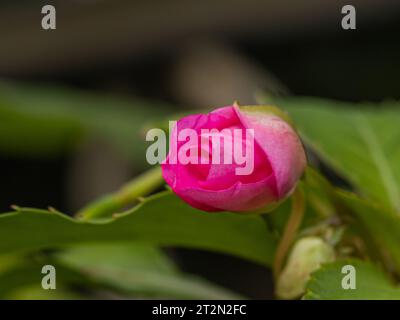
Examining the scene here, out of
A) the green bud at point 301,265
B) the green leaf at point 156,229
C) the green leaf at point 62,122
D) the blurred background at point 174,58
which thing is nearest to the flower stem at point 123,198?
the green leaf at point 156,229

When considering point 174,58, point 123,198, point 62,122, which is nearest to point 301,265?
point 123,198

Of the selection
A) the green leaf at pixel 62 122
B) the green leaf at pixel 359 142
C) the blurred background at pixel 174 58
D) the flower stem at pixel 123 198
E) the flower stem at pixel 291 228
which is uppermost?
the blurred background at pixel 174 58

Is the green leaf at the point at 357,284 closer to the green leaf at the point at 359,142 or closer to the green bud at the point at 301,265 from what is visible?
the green bud at the point at 301,265

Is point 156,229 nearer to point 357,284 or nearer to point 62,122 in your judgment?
point 357,284
